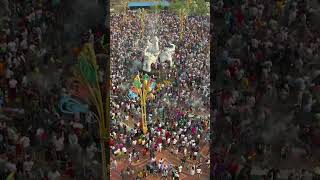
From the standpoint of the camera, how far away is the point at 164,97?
568 cm

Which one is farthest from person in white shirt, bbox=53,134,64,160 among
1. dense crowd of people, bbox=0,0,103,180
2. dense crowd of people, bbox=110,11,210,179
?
dense crowd of people, bbox=110,11,210,179

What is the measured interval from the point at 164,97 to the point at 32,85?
185 cm

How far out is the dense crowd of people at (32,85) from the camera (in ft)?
18.0

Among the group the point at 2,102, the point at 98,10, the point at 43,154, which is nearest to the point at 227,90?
the point at 98,10

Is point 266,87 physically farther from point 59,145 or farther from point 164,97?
point 59,145

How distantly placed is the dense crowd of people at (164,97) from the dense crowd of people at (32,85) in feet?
1.75

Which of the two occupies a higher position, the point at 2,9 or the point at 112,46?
the point at 2,9

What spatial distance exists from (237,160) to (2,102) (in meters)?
3.36

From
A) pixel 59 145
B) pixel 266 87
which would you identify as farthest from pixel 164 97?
pixel 59 145

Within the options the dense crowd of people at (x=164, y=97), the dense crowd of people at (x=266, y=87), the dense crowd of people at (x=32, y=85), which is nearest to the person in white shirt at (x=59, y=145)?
the dense crowd of people at (x=32, y=85)

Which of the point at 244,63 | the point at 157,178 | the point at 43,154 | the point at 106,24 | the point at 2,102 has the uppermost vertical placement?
the point at 106,24

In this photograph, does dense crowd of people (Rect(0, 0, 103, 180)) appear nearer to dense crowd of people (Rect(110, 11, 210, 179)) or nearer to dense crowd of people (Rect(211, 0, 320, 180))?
dense crowd of people (Rect(110, 11, 210, 179))

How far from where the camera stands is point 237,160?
5523mm

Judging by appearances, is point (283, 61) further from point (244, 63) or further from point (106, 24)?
point (106, 24)
